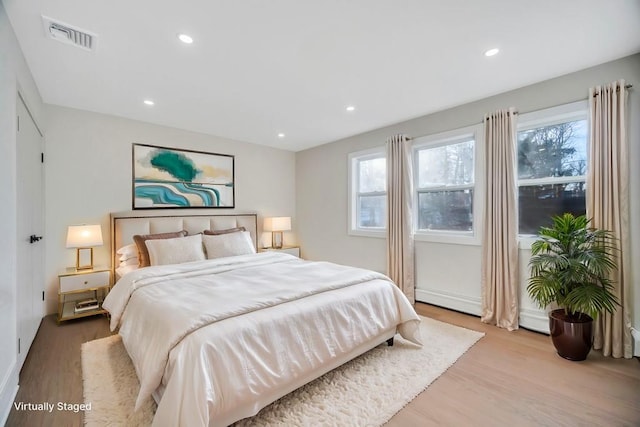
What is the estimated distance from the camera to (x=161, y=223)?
150 inches

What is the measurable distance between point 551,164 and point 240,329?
3.28m

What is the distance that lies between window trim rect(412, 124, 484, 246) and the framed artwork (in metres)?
2.92

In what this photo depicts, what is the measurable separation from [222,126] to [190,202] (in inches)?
48.1

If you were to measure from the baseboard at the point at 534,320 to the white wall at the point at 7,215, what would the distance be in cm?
414

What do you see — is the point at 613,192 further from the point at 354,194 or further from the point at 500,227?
the point at 354,194

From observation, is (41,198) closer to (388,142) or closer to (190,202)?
(190,202)

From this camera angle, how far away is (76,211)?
3.40 m

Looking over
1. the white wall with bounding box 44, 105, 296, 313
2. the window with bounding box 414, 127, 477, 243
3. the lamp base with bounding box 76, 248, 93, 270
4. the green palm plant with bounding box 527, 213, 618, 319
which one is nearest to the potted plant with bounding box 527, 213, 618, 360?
the green palm plant with bounding box 527, 213, 618, 319

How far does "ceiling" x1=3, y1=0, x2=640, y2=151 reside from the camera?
5.82 feet

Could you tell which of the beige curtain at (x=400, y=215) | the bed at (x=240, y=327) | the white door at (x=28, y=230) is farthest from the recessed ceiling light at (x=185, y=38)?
the beige curtain at (x=400, y=215)

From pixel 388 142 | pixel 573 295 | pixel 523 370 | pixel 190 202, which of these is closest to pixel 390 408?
pixel 523 370

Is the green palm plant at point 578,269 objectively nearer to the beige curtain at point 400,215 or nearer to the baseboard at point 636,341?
the baseboard at point 636,341

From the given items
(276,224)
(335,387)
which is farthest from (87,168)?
(335,387)

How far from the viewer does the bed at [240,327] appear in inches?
57.1
